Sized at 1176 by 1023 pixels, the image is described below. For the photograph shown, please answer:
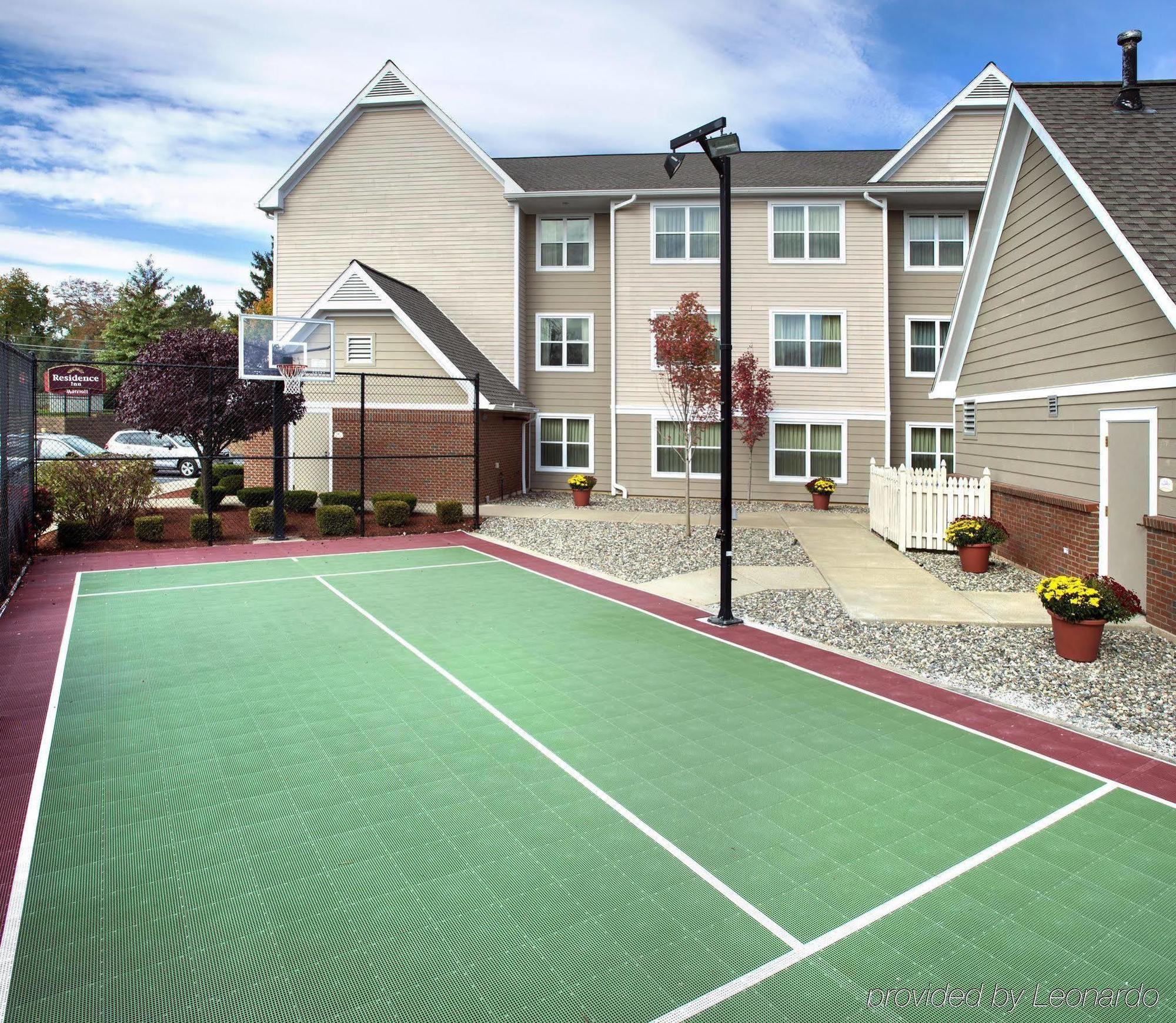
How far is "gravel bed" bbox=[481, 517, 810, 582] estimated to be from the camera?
47.0ft

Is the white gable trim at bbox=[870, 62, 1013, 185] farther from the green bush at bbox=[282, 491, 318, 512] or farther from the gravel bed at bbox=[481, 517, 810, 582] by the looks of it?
the green bush at bbox=[282, 491, 318, 512]

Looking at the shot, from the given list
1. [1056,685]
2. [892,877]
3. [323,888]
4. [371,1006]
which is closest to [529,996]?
[371,1006]

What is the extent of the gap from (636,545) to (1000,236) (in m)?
8.64

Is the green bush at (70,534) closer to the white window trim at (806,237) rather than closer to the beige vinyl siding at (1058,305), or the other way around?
the beige vinyl siding at (1058,305)

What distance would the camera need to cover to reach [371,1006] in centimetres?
337

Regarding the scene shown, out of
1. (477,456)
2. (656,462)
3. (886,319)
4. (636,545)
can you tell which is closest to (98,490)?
(477,456)

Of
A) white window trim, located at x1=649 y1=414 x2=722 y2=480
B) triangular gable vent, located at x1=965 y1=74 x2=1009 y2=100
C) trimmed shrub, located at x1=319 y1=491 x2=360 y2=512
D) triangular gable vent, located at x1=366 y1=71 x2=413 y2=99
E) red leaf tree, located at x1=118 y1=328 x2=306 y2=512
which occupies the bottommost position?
trimmed shrub, located at x1=319 y1=491 x2=360 y2=512

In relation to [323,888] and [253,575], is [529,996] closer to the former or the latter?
[323,888]

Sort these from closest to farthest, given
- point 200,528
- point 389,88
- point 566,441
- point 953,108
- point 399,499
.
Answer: point 200,528, point 399,499, point 953,108, point 389,88, point 566,441

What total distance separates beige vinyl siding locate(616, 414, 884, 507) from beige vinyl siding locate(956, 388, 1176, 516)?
7619 millimetres

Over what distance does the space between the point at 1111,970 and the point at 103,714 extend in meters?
7.24

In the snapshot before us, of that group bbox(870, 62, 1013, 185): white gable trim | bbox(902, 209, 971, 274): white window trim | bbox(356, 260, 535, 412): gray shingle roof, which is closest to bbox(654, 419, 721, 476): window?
bbox(356, 260, 535, 412): gray shingle roof

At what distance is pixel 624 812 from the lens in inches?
203

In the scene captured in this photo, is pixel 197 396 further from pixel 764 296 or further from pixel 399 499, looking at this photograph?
pixel 764 296
